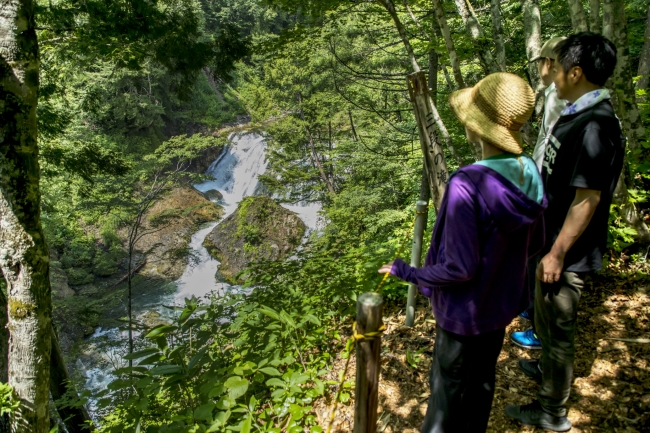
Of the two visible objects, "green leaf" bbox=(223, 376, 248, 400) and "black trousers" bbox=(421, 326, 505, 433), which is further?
"green leaf" bbox=(223, 376, 248, 400)

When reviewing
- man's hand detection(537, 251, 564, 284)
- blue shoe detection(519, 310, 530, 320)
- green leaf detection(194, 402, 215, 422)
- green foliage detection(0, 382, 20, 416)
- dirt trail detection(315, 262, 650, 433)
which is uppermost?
man's hand detection(537, 251, 564, 284)

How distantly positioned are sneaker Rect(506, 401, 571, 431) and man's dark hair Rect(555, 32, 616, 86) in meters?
1.68

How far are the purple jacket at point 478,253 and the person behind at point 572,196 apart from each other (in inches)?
12.8

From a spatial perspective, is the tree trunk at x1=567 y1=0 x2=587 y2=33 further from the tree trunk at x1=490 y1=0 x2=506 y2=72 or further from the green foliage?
the green foliage

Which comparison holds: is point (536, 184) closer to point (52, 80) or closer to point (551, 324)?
point (551, 324)

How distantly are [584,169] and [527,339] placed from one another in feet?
5.25

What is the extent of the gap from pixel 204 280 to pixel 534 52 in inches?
555

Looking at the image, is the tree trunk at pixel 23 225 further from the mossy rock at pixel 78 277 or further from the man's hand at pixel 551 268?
the mossy rock at pixel 78 277

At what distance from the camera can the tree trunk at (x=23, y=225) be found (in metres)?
2.74

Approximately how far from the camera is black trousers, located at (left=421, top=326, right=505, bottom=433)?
4.92 feet

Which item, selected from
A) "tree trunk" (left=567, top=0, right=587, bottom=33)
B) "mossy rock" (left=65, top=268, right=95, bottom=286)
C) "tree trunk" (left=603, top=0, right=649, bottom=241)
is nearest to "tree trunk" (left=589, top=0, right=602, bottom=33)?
"tree trunk" (left=603, top=0, right=649, bottom=241)

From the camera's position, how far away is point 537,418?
6.58 ft

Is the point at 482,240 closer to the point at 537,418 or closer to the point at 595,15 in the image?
the point at 537,418

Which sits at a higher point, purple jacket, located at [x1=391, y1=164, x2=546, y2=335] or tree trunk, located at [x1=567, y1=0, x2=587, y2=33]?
tree trunk, located at [x1=567, y1=0, x2=587, y2=33]
